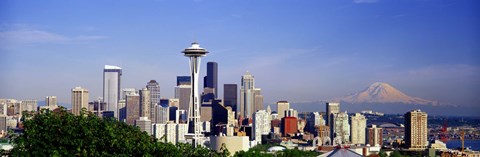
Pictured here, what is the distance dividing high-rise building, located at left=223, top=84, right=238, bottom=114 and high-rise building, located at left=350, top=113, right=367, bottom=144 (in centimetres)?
1694

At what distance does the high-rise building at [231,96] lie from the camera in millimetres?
67812

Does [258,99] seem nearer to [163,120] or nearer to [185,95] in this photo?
[185,95]

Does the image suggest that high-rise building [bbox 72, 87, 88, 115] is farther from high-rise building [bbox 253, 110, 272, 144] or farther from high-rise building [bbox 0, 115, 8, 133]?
high-rise building [bbox 253, 110, 272, 144]

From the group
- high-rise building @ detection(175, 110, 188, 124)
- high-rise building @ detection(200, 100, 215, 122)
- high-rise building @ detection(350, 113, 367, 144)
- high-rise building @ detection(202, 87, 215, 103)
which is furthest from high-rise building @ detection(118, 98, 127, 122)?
high-rise building @ detection(350, 113, 367, 144)

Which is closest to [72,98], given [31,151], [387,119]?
[387,119]

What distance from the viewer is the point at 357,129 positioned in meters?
51.7

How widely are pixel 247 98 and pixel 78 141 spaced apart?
209 ft

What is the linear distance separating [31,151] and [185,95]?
61953 mm

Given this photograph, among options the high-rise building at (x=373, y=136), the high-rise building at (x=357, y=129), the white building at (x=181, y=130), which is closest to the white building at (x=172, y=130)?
the white building at (x=181, y=130)

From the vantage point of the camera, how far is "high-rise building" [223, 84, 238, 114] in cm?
6781

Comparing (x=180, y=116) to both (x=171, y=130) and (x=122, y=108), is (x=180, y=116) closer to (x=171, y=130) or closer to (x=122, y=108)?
(x=122, y=108)

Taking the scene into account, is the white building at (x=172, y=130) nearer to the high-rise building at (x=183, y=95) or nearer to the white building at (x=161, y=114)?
the white building at (x=161, y=114)

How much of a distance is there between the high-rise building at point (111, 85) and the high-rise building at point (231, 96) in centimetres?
1038

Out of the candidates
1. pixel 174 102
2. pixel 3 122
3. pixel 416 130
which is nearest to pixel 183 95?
pixel 174 102
